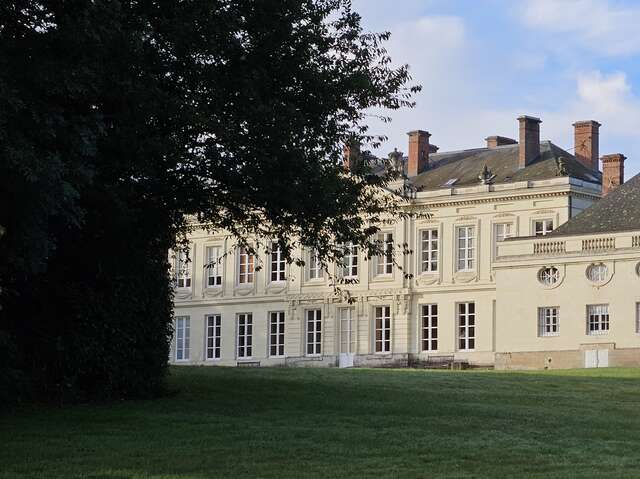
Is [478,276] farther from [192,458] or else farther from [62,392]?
[192,458]

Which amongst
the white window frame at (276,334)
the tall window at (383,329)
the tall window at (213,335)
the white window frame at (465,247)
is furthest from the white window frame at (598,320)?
the tall window at (213,335)

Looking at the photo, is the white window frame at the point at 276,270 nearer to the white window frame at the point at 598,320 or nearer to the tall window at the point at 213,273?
the tall window at the point at 213,273

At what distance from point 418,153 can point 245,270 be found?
454 inches

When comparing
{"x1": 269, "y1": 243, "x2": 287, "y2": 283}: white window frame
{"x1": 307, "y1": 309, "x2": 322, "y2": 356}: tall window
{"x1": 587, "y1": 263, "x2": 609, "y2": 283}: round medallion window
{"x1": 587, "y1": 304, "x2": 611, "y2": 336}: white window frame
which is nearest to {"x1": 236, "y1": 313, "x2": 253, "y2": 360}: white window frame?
{"x1": 269, "y1": 243, "x2": 287, "y2": 283}: white window frame

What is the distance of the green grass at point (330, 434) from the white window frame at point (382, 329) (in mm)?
47812

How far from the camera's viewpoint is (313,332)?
7962 centimetres

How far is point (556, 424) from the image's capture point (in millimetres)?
21828

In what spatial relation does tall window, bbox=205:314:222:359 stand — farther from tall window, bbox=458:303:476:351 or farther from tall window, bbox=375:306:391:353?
tall window, bbox=458:303:476:351

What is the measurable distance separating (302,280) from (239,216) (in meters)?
55.7

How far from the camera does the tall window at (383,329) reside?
76.4 meters

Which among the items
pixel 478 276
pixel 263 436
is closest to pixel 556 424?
pixel 263 436

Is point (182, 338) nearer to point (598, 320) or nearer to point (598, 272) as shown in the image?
point (598, 320)

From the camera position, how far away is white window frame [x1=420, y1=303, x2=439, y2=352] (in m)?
74.7

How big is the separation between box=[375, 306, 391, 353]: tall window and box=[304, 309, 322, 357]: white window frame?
3.39m
